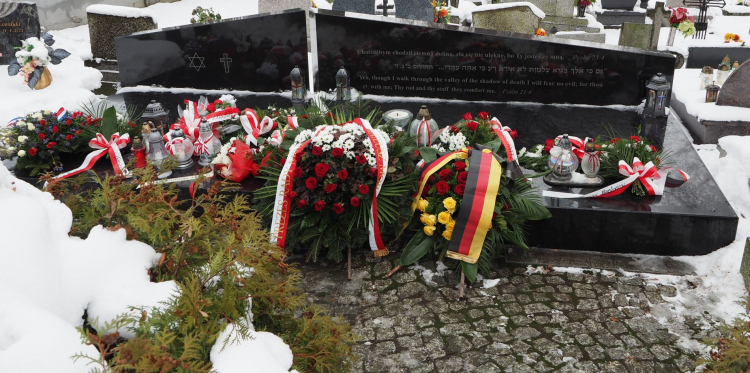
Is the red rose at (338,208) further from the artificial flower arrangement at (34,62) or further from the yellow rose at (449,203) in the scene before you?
the artificial flower arrangement at (34,62)

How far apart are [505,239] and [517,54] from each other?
2.51 m

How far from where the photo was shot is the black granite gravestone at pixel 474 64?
6594 mm

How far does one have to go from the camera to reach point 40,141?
5598 millimetres

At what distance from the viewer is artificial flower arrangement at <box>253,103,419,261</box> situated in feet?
15.2

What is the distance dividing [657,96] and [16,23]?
31.8 ft

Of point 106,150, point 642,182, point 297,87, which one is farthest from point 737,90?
point 106,150

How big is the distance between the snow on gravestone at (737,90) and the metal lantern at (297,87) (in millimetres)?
4399

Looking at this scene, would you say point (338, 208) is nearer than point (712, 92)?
Yes

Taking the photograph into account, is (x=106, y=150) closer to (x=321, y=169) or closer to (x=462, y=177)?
(x=321, y=169)

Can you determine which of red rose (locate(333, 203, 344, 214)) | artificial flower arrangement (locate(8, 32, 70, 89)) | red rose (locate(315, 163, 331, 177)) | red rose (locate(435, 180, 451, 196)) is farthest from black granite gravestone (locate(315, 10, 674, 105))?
artificial flower arrangement (locate(8, 32, 70, 89))

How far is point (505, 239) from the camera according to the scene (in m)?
4.97

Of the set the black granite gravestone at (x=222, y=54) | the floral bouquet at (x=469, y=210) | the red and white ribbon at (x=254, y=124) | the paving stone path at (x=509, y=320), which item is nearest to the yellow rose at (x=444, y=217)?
the floral bouquet at (x=469, y=210)

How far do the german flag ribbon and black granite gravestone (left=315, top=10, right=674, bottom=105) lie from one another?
8.09ft

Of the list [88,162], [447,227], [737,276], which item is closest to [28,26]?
[88,162]
